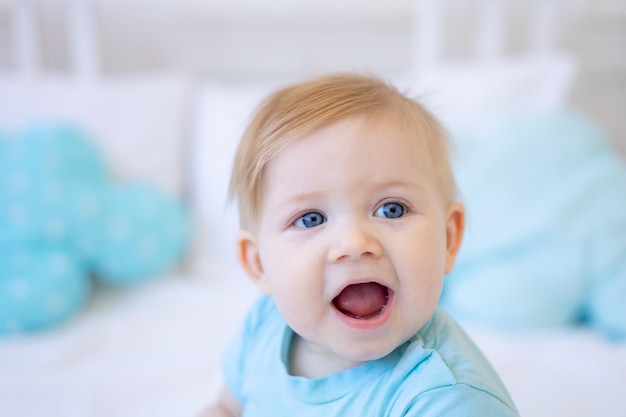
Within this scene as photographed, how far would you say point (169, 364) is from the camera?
3.61 feet

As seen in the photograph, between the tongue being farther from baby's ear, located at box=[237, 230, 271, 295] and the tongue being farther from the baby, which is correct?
baby's ear, located at box=[237, 230, 271, 295]

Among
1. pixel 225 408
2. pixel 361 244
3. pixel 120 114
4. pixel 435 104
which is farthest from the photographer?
pixel 120 114

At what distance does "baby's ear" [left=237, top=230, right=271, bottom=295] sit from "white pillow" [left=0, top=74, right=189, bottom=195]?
0.87 metres

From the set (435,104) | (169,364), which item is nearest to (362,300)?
(169,364)

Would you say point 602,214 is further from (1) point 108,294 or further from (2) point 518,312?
(1) point 108,294

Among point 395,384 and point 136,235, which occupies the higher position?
point 395,384

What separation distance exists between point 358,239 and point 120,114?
1.14 metres

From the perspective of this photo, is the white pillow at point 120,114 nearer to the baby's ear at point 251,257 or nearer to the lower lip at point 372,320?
the baby's ear at point 251,257

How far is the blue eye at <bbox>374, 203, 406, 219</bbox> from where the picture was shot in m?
0.56

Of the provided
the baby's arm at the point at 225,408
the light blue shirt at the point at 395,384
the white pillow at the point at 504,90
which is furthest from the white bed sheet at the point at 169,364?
the white pillow at the point at 504,90

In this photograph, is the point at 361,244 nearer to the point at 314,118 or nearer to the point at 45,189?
the point at 314,118

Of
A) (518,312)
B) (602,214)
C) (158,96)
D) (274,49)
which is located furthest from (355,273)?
(274,49)

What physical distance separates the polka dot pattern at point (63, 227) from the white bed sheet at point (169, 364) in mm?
77

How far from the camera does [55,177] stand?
1.29 m
